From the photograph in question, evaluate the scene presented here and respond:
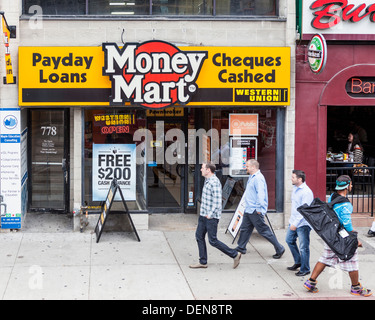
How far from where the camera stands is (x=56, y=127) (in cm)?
1350

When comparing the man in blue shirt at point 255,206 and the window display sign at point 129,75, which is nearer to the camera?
the man in blue shirt at point 255,206

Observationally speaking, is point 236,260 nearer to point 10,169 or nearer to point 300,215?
point 300,215

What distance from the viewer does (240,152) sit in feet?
43.0

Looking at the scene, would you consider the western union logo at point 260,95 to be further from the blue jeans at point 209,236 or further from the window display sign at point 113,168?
the blue jeans at point 209,236

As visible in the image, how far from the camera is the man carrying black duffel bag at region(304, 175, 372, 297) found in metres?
8.60

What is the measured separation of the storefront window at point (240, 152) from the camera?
13008 millimetres

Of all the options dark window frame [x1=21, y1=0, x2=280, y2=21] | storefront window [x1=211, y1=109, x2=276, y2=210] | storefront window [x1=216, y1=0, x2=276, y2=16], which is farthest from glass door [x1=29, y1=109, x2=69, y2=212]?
storefront window [x1=216, y1=0, x2=276, y2=16]

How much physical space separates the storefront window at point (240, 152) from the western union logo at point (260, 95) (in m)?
0.43

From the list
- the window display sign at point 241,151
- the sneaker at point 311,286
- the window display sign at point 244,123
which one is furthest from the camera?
the window display sign at point 241,151

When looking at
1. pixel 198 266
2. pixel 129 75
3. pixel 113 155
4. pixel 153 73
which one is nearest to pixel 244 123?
pixel 153 73

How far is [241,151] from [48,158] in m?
4.24

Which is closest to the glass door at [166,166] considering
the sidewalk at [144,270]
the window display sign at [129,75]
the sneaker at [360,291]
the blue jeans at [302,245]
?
the sidewalk at [144,270]

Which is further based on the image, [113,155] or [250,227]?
[113,155]

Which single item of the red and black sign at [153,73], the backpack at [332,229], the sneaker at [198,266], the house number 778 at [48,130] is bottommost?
the sneaker at [198,266]
